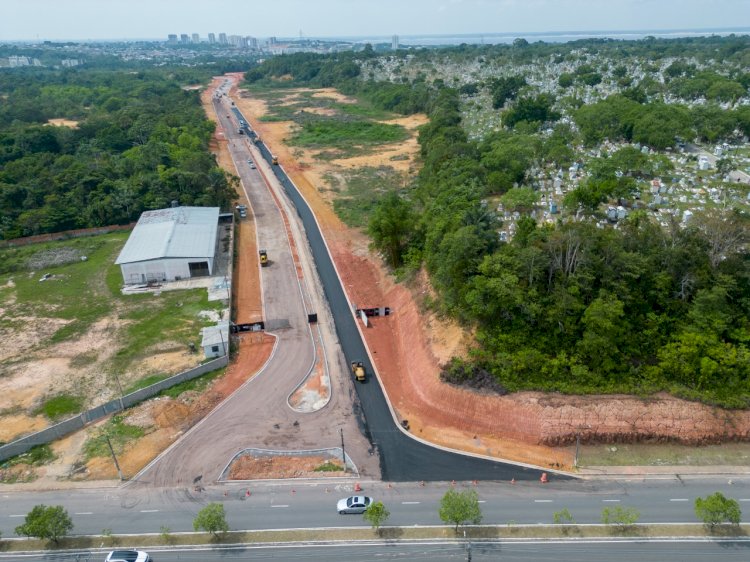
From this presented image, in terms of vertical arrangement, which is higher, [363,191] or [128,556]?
A: [363,191]

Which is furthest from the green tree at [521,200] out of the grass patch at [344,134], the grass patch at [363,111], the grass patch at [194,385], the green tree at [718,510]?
the grass patch at [363,111]

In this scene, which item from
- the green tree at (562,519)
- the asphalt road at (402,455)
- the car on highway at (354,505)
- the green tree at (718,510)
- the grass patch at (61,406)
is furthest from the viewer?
the grass patch at (61,406)

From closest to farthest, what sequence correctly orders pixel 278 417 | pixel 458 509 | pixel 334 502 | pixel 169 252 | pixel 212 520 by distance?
pixel 458 509
pixel 212 520
pixel 334 502
pixel 278 417
pixel 169 252

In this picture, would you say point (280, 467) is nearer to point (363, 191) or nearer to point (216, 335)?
point (216, 335)

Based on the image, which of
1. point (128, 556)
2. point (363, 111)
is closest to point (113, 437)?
point (128, 556)

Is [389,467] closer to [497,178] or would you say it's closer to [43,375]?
[43,375]

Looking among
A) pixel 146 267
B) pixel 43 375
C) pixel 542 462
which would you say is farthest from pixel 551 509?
pixel 146 267

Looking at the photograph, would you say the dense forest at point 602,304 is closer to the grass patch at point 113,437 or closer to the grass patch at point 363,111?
the grass patch at point 113,437

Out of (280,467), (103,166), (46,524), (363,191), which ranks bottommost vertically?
(280,467)
